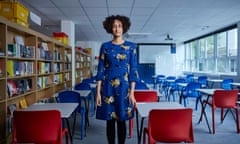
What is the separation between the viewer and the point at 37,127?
208 cm

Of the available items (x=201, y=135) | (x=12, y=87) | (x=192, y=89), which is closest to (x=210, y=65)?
(x=192, y=89)

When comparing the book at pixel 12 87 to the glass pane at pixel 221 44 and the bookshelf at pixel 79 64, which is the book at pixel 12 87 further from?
the glass pane at pixel 221 44

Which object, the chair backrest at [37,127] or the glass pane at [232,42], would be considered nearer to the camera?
the chair backrest at [37,127]

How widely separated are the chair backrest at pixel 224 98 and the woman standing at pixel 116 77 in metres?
2.31

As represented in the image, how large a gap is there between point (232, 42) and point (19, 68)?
26.7 feet

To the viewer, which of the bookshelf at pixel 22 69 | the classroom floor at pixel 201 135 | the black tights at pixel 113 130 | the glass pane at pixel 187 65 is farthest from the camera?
the glass pane at pixel 187 65

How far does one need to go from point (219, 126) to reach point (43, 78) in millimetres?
3712

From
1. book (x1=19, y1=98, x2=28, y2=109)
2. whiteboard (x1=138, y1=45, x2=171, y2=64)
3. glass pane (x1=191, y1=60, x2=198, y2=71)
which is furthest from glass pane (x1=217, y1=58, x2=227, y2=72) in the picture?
book (x1=19, y1=98, x2=28, y2=109)

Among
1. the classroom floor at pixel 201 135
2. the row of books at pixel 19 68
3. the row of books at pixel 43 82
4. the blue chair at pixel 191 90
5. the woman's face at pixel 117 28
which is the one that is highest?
the woman's face at pixel 117 28

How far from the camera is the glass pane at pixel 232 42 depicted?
8.72 meters

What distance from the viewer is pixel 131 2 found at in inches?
214

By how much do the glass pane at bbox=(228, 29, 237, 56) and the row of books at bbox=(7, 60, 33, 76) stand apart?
24.6ft

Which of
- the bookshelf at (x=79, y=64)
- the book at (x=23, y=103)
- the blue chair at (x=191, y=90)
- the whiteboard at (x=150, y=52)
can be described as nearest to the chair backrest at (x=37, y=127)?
the book at (x=23, y=103)

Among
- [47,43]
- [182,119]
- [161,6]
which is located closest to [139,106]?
[182,119]
